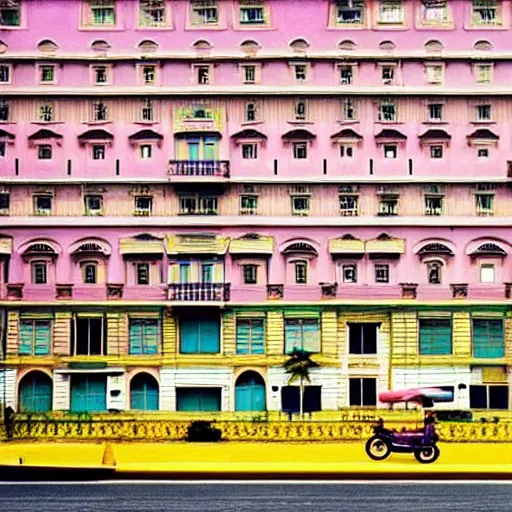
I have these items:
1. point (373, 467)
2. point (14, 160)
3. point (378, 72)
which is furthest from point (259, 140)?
point (373, 467)

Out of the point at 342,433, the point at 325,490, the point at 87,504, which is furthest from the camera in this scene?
the point at 342,433

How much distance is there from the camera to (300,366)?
26.2m

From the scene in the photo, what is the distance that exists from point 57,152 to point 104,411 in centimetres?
519

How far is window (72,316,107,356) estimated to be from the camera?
86.9 feet

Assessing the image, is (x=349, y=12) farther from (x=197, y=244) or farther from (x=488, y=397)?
(x=488, y=397)

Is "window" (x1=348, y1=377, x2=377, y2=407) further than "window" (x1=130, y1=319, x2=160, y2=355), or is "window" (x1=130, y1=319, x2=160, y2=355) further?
"window" (x1=130, y1=319, x2=160, y2=355)

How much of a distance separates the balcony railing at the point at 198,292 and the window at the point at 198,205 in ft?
4.74

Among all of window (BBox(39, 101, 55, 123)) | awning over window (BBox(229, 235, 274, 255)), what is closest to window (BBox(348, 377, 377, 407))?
awning over window (BBox(229, 235, 274, 255))

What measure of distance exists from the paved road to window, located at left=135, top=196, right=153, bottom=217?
7735 millimetres

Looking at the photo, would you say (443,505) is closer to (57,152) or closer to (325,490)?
(325,490)

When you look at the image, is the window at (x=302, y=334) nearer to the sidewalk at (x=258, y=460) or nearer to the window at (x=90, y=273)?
the sidewalk at (x=258, y=460)

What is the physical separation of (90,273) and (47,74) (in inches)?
159

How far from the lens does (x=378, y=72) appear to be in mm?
26703

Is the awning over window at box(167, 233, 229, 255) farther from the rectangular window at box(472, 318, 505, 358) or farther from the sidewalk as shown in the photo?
the rectangular window at box(472, 318, 505, 358)
